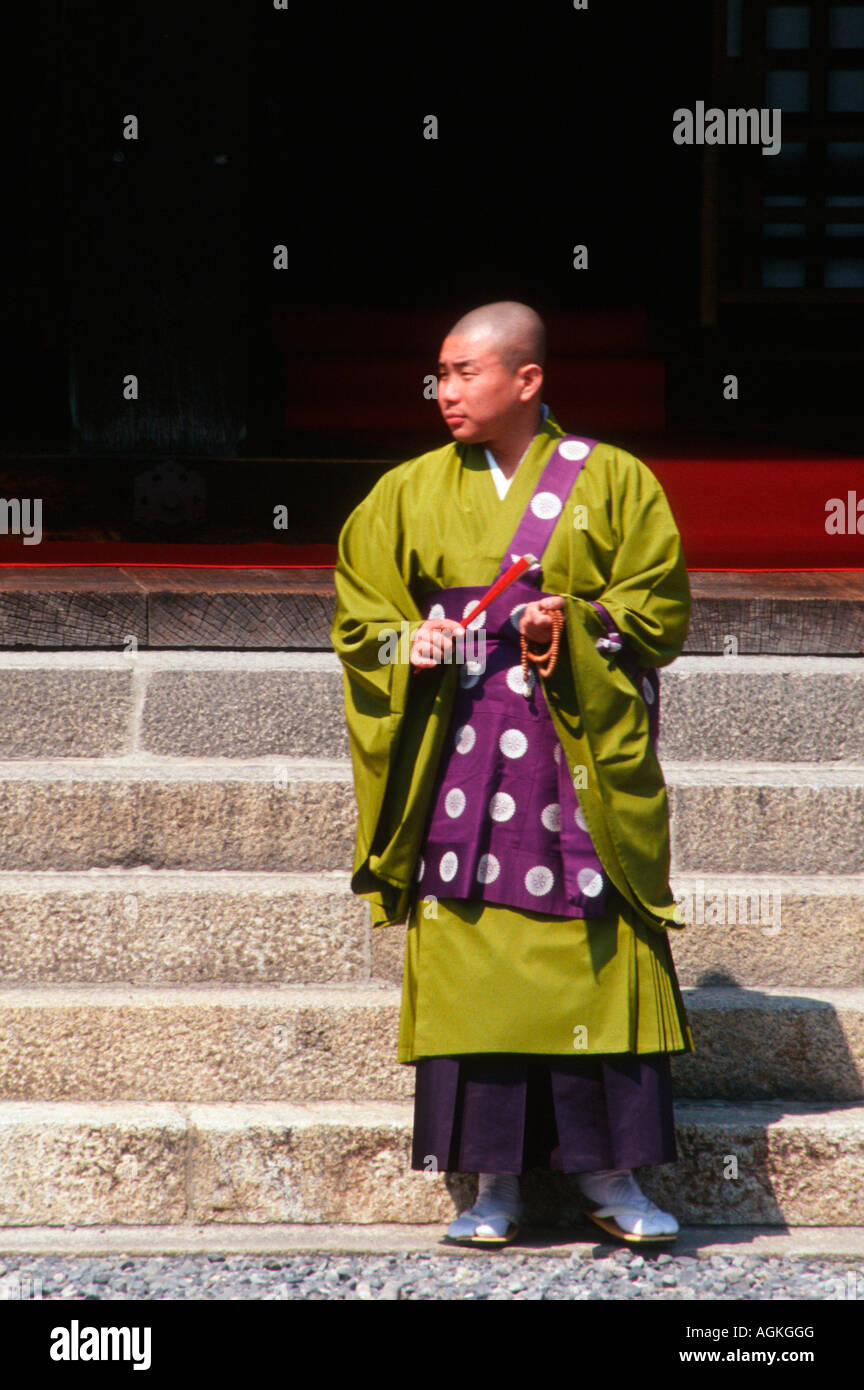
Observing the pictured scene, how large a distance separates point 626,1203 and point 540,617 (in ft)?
3.76

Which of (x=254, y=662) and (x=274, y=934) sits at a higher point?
(x=254, y=662)

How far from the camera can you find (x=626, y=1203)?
3045 mm

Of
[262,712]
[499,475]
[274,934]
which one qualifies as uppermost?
[499,475]

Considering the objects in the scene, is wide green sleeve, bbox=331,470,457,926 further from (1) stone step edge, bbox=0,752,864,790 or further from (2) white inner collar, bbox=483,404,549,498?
(1) stone step edge, bbox=0,752,864,790

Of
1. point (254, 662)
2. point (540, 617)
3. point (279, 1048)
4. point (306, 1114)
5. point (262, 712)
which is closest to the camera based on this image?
point (540, 617)

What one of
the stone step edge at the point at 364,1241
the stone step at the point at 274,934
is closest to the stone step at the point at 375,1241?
the stone step edge at the point at 364,1241

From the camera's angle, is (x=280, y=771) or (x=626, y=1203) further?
(x=280, y=771)

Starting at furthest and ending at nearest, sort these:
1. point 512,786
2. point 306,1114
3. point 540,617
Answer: point 306,1114
point 512,786
point 540,617

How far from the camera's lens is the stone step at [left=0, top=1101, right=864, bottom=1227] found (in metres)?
3.16

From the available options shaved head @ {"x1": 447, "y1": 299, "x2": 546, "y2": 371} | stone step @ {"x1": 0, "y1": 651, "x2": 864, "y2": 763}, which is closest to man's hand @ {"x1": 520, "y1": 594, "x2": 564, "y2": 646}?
shaved head @ {"x1": 447, "y1": 299, "x2": 546, "y2": 371}

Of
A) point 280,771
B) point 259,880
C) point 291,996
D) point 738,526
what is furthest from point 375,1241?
point 738,526

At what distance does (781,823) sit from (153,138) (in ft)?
10.0

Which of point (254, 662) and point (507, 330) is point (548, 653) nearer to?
point (507, 330)

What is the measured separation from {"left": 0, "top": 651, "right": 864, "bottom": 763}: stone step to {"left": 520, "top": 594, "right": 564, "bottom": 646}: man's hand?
4.12 ft
